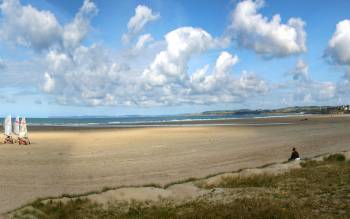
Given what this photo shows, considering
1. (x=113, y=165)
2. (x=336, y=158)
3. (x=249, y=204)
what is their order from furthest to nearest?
(x=113, y=165), (x=336, y=158), (x=249, y=204)

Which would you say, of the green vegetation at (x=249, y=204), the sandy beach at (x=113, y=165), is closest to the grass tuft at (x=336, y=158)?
the sandy beach at (x=113, y=165)

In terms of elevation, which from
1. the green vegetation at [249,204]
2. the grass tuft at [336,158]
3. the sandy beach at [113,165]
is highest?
the grass tuft at [336,158]

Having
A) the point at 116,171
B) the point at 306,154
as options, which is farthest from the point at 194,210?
the point at 306,154

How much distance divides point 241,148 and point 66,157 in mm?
13312

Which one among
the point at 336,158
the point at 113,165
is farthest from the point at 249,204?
the point at 113,165

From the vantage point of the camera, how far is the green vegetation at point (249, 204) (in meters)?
10.2

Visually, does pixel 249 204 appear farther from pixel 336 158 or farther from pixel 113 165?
pixel 113 165

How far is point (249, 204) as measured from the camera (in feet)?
36.3

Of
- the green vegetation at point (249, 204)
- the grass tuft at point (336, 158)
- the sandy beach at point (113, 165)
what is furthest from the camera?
the grass tuft at point (336, 158)

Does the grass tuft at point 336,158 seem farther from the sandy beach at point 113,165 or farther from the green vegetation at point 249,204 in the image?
the green vegetation at point 249,204

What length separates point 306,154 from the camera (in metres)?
27.4

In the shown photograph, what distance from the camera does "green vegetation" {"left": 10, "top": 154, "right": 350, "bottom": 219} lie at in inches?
403

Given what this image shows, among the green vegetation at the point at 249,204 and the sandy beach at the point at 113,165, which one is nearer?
the green vegetation at the point at 249,204

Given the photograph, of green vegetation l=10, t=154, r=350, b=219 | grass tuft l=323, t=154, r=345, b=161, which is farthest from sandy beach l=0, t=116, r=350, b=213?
grass tuft l=323, t=154, r=345, b=161
